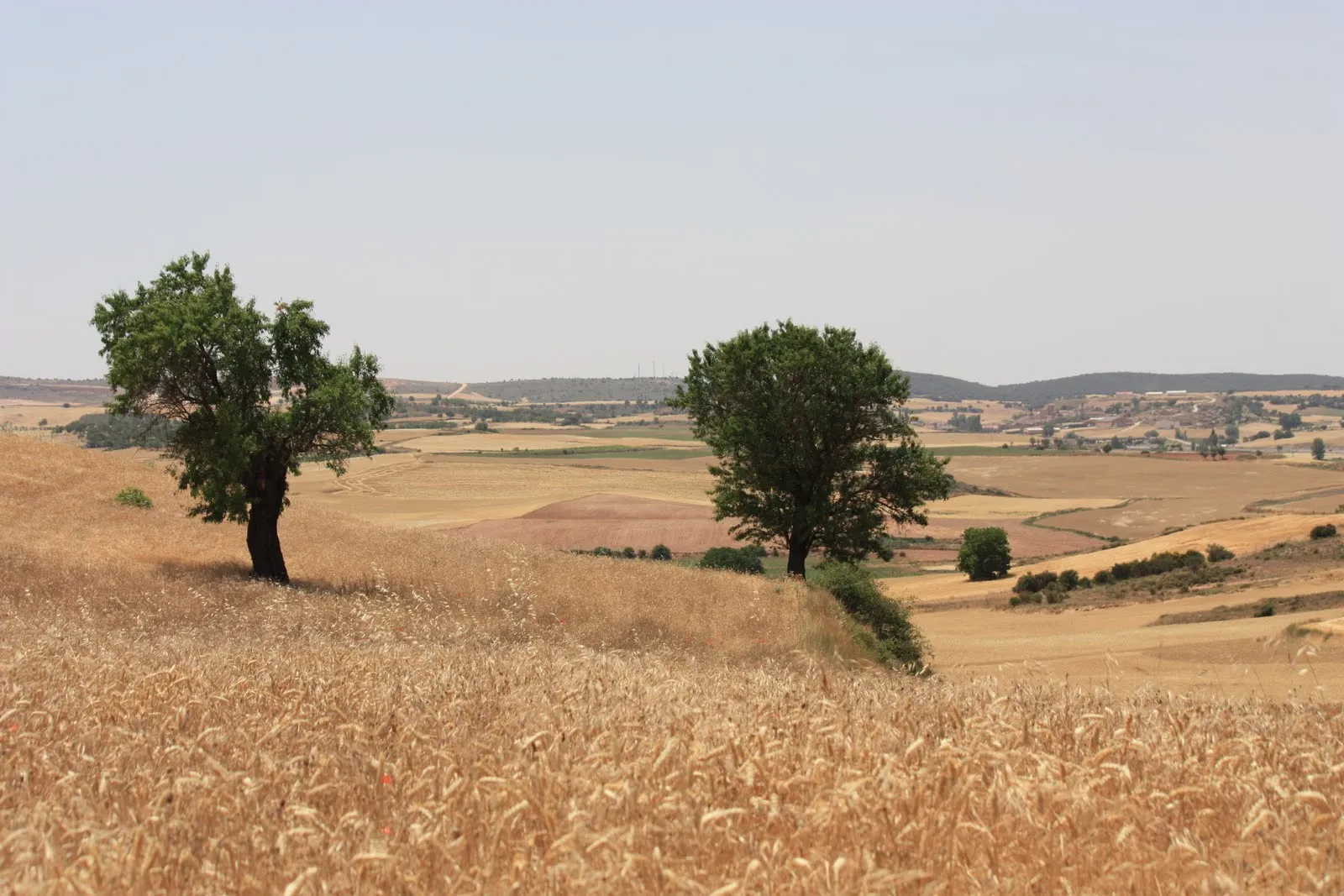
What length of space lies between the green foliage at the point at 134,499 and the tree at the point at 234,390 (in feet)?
31.9

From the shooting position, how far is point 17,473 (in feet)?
129

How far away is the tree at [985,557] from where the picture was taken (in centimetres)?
7475

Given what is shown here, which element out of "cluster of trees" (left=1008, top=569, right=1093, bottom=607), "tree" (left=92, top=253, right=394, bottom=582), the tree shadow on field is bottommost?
"cluster of trees" (left=1008, top=569, right=1093, bottom=607)

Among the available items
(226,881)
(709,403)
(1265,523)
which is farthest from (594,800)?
(1265,523)

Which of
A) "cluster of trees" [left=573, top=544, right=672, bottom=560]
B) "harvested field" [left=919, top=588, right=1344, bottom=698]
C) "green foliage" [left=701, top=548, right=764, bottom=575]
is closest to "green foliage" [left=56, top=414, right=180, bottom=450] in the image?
"harvested field" [left=919, top=588, right=1344, bottom=698]

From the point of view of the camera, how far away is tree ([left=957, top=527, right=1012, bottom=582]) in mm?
74750

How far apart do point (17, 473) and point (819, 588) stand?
28.9 metres

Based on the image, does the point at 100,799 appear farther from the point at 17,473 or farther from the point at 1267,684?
the point at 17,473

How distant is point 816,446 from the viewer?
39.7 metres

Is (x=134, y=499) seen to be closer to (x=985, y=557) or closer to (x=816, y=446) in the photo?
(x=816, y=446)

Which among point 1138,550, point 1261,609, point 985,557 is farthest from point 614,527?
point 1261,609

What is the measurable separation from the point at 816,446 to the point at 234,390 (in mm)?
20359

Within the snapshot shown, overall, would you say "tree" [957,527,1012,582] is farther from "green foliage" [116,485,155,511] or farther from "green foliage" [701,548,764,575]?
"green foliage" [116,485,155,511]

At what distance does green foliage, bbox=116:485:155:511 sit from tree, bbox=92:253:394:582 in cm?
973
